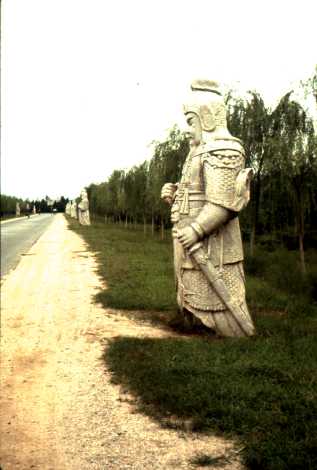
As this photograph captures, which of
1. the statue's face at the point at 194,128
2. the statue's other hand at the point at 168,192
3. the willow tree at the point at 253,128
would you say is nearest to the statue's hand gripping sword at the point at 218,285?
the statue's other hand at the point at 168,192

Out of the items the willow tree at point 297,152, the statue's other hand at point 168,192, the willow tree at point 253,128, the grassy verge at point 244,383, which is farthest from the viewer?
the willow tree at point 253,128

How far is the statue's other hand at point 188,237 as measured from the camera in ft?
19.9

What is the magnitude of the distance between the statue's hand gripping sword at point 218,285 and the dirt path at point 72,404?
1.07 m

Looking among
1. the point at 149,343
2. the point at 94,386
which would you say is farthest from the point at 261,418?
the point at 149,343

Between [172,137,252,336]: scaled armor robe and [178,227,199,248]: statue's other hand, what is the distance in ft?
0.49

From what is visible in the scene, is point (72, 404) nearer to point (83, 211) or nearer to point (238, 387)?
point (238, 387)

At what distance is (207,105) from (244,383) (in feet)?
11.3

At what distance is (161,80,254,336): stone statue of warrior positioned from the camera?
6.00 m

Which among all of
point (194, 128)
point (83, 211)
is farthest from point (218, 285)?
point (83, 211)

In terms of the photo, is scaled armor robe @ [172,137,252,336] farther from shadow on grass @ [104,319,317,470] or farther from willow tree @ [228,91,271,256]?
willow tree @ [228,91,271,256]

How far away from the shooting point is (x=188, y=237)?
240 inches

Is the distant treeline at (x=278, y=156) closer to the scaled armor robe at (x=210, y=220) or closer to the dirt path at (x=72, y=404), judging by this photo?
the scaled armor robe at (x=210, y=220)

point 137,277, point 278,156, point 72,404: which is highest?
point 278,156

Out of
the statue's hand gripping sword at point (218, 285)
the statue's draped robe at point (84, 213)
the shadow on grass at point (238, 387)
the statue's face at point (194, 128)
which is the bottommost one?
the shadow on grass at point (238, 387)
